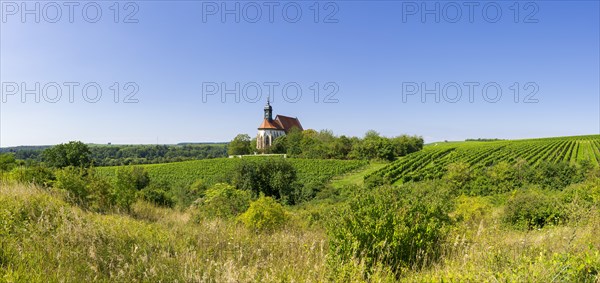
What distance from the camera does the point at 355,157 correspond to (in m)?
78.1

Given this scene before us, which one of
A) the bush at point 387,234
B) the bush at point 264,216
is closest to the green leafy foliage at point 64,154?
the bush at point 264,216

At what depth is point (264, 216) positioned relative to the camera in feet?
28.1

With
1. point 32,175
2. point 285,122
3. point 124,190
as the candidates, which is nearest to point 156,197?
point 32,175

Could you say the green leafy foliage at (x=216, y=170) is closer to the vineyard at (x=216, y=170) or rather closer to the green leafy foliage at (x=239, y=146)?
the vineyard at (x=216, y=170)

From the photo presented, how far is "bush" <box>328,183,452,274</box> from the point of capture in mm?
3668

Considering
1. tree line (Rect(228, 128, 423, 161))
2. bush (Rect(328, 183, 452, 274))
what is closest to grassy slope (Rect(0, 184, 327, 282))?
bush (Rect(328, 183, 452, 274))

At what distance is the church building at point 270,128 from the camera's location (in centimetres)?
11069

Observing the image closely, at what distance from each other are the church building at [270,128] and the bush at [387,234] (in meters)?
101

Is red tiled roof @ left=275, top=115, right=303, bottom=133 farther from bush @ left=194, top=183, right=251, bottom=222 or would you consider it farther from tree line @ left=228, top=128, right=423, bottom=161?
bush @ left=194, top=183, right=251, bottom=222

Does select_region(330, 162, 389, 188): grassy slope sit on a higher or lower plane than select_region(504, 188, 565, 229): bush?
lower

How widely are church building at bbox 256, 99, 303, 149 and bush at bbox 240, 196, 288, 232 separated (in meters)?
96.4

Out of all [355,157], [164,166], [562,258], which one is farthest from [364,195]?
[355,157]

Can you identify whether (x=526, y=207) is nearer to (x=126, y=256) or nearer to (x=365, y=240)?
(x=365, y=240)

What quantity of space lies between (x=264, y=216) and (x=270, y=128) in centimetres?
10414
